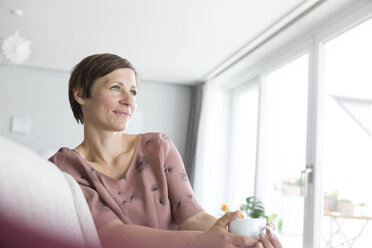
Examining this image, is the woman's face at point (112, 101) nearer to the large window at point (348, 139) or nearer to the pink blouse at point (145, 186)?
the pink blouse at point (145, 186)

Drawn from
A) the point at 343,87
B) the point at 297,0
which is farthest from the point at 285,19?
the point at 343,87

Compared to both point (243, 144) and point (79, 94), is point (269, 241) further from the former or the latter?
point (243, 144)

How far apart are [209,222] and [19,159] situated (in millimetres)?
739

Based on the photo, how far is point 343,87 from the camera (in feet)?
9.86

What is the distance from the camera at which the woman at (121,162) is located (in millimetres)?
1016

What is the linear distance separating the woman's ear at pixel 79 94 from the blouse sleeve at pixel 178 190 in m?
0.26

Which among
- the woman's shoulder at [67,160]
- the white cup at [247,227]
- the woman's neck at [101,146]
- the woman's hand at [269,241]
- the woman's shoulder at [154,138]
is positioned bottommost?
the woman's hand at [269,241]

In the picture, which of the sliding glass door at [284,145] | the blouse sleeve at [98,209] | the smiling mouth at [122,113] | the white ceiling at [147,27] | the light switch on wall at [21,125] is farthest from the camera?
the light switch on wall at [21,125]

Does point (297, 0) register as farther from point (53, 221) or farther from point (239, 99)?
point (53, 221)

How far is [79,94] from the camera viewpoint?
1.19 meters

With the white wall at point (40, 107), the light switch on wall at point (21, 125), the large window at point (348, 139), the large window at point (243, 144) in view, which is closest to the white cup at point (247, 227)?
the large window at point (348, 139)

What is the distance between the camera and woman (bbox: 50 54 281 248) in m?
1.02

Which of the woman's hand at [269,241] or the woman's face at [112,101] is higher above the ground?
the woman's face at [112,101]

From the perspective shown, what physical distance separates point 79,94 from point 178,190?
0.39m
